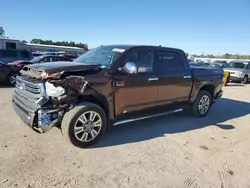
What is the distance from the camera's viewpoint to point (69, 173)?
312cm

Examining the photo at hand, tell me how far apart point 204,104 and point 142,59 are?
2696 mm

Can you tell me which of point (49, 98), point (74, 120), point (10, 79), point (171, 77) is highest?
point (171, 77)

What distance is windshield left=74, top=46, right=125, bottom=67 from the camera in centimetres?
440

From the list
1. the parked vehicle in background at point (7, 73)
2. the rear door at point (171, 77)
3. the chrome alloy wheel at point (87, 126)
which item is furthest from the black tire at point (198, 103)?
the parked vehicle in background at point (7, 73)

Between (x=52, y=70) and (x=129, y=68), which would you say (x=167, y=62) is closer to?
(x=129, y=68)

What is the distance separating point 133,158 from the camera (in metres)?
3.66

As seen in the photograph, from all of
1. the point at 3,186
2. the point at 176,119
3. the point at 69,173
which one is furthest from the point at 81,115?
the point at 176,119

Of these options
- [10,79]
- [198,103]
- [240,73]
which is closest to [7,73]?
[10,79]

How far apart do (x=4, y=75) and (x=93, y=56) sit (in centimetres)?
751

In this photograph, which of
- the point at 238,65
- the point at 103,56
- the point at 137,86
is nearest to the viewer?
the point at 137,86

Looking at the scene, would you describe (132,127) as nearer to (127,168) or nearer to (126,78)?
Answer: (126,78)

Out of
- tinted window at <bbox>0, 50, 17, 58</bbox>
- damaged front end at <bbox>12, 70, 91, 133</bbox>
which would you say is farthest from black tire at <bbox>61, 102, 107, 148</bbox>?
tinted window at <bbox>0, 50, 17, 58</bbox>

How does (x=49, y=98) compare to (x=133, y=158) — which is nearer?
(x=49, y=98)

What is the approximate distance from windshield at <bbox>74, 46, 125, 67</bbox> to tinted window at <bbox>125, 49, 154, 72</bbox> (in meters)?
0.22
